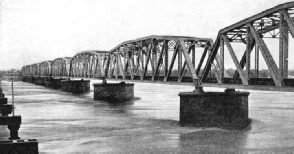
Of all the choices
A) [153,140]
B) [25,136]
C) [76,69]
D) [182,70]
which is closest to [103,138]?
[153,140]

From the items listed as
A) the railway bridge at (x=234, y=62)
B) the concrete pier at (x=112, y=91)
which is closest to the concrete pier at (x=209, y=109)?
the railway bridge at (x=234, y=62)

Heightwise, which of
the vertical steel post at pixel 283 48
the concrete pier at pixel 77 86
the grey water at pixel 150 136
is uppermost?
the vertical steel post at pixel 283 48

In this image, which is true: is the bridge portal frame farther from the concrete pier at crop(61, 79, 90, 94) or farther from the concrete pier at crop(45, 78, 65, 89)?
the concrete pier at crop(45, 78, 65, 89)

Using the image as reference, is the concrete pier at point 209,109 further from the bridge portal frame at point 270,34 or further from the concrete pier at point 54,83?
the concrete pier at point 54,83

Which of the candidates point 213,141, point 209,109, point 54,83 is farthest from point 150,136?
point 54,83

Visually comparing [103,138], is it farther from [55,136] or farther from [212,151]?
[212,151]
